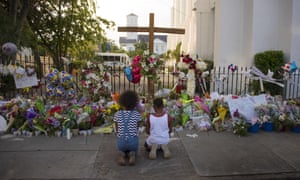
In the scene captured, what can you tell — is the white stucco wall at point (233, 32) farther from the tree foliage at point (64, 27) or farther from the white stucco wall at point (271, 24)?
the tree foliage at point (64, 27)

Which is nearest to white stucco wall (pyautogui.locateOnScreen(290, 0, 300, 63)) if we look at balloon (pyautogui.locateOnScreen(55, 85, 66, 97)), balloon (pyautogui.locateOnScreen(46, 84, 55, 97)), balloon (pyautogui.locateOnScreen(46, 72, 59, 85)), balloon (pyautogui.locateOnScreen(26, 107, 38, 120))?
balloon (pyautogui.locateOnScreen(55, 85, 66, 97))

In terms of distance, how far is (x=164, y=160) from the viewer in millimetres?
4430

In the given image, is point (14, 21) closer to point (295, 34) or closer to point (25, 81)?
point (25, 81)

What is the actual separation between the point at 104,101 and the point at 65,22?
864cm

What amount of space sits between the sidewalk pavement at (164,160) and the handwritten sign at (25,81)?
154cm

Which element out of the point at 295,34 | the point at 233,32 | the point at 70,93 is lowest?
the point at 70,93

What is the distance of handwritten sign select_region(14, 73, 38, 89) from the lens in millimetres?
6558

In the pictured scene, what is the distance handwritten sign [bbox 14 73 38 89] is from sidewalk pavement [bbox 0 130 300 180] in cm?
154

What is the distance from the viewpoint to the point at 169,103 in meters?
6.84

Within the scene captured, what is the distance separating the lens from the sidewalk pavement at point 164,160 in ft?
12.8

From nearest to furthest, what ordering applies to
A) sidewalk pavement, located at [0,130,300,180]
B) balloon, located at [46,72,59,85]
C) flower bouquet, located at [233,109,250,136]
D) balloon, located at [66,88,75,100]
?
sidewalk pavement, located at [0,130,300,180], flower bouquet, located at [233,109,250,136], balloon, located at [46,72,59,85], balloon, located at [66,88,75,100]

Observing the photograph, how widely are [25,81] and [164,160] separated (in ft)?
13.6

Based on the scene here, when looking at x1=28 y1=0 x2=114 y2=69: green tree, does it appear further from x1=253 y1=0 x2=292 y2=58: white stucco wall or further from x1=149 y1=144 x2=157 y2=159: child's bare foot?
x1=149 y1=144 x2=157 y2=159: child's bare foot

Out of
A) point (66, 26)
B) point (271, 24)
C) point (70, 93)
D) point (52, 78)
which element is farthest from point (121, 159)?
point (66, 26)
